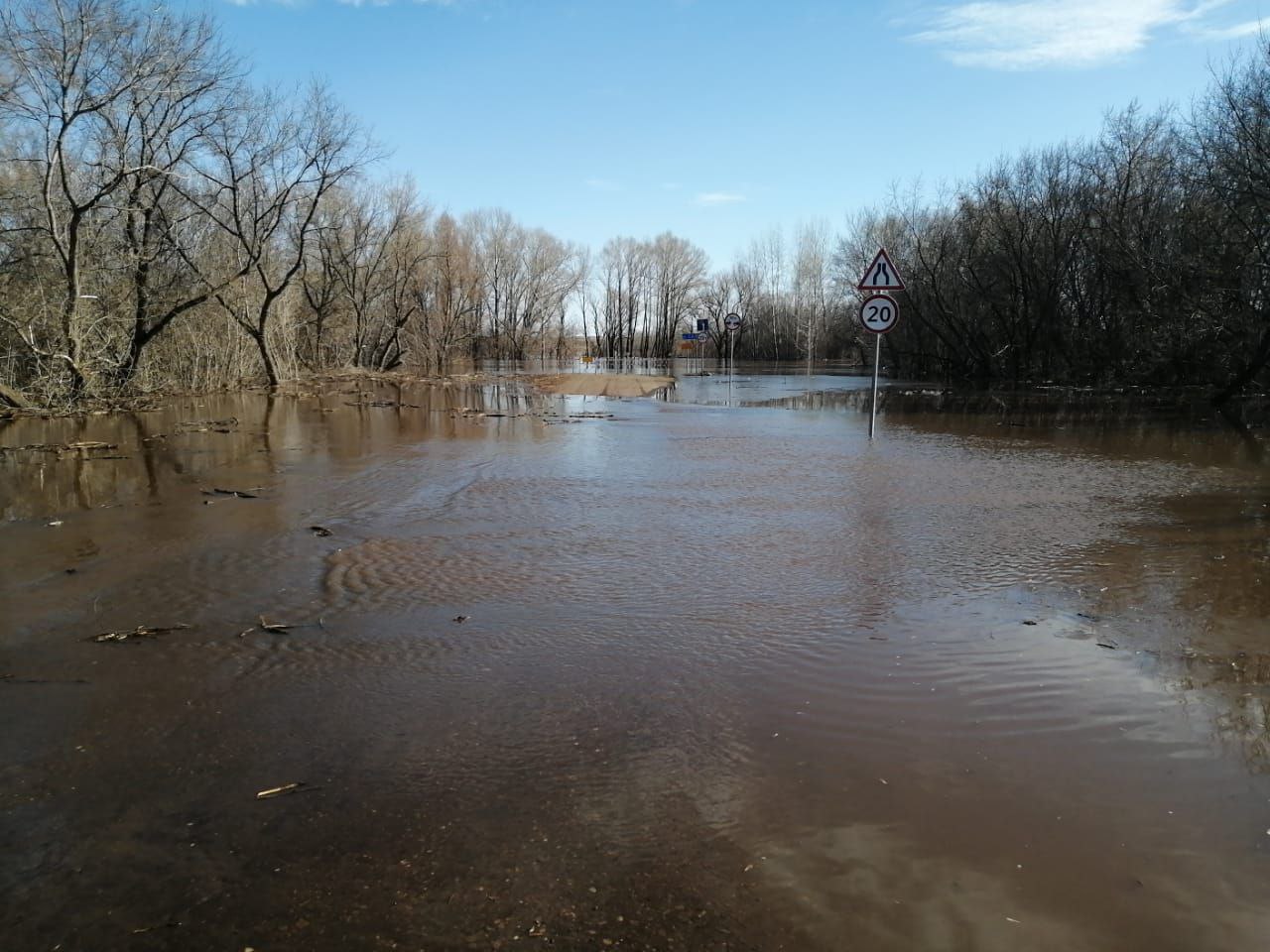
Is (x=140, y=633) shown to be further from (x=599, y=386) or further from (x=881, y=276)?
(x=599, y=386)

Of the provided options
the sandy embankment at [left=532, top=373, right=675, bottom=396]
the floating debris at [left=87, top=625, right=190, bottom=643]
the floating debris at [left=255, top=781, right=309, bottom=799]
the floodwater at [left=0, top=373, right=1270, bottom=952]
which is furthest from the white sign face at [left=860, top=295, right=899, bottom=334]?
the sandy embankment at [left=532, top=373, right=675, bottom=396]

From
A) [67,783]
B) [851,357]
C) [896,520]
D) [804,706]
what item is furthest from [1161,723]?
[851,357]

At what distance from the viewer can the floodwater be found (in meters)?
2.40

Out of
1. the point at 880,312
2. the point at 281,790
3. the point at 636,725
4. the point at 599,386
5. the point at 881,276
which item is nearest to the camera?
the point at 281,790

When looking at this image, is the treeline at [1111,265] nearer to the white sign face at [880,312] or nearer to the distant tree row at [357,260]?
the distant tree row at [357,260]

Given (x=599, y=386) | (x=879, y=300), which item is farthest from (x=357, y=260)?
(x=879, y=300)

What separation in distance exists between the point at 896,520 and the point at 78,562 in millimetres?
6879

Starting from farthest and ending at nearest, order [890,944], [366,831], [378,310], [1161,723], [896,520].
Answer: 1. [378,310]
2. [896,520]
3. [1161,723]
4. [366,831]
5. [890,944]

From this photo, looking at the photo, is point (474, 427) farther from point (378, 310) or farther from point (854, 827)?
point (378, 310)

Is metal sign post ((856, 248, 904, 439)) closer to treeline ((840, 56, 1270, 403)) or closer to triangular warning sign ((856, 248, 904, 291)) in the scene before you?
triangular warning sign ((856, 248, 904, 291))

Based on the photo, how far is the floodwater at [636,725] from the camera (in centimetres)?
240

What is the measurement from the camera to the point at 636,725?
354 cm

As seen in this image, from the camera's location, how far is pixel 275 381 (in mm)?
27812

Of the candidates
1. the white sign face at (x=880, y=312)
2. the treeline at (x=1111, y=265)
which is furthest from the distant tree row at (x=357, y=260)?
the white sign face at (x=880, y=312)
